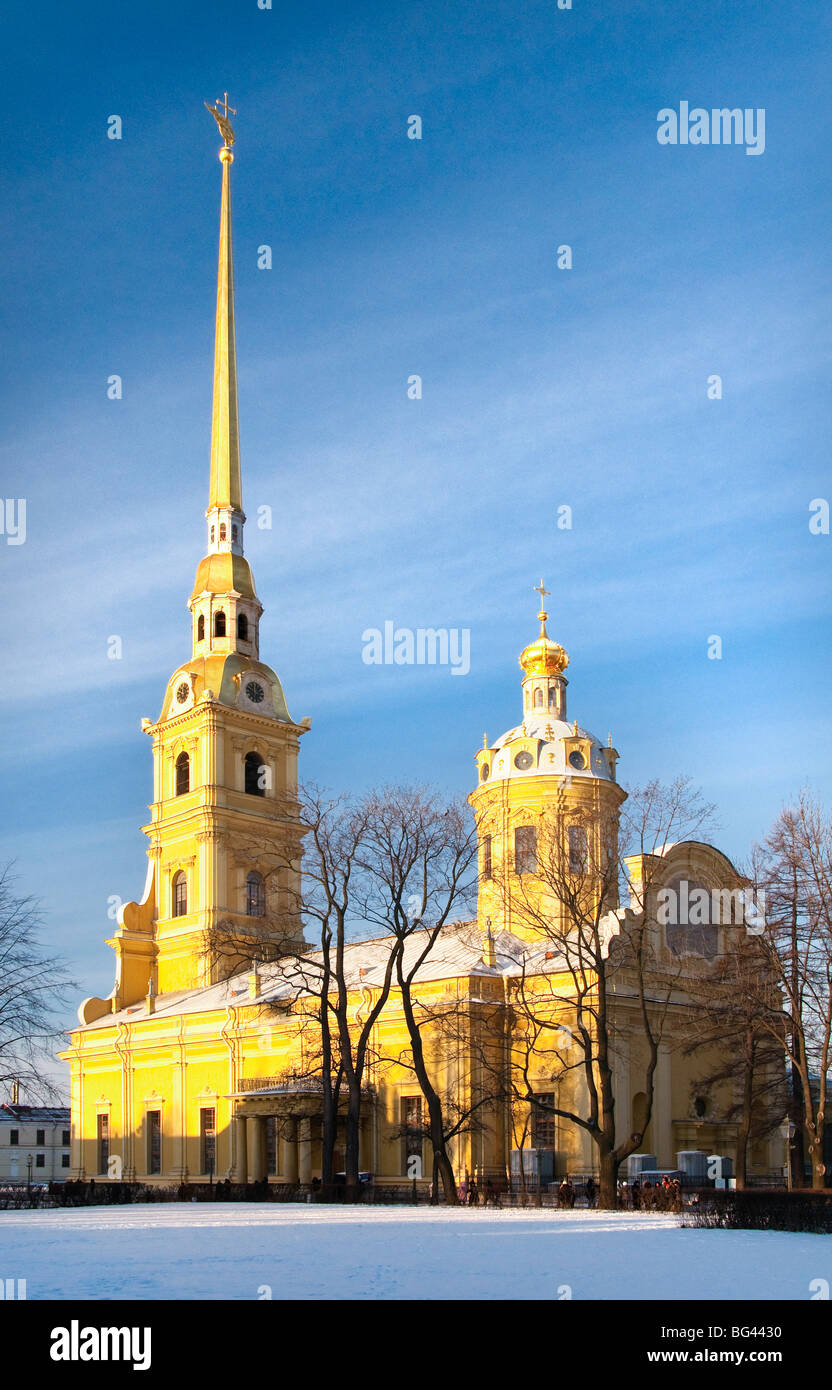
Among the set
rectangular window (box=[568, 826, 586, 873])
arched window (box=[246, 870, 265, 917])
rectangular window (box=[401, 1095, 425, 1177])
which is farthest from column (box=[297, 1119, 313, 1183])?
arched window (box=[246, 870, 265, 917])

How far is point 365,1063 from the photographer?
44312mm

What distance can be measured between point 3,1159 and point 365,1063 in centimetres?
5956

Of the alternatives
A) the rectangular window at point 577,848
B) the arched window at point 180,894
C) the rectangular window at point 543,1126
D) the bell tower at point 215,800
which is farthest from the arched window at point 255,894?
the rectangular window at point 543,1126

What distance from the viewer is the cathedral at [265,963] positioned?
1684 inches

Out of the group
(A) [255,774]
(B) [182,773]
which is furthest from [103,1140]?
(A) [255,774]

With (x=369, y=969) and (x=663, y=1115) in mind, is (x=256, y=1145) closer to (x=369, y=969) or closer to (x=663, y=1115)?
(x=369, y=969)

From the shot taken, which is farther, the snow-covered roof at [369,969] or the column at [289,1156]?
the column at [289,1156]

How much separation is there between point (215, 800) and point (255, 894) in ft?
15.3

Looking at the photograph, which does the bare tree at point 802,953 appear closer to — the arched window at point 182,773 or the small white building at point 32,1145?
the arched window at point 182,773

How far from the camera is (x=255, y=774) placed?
62688mm

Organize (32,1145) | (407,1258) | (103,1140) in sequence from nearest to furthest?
(407,1258), (103,1140), (32,1145)

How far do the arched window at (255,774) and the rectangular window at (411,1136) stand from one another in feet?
67.7

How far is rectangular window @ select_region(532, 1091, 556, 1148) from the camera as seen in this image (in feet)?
139
